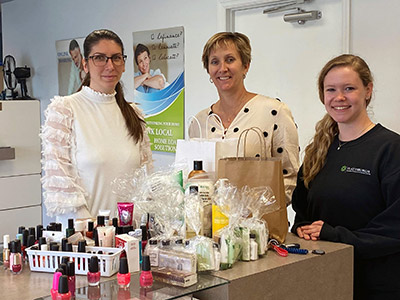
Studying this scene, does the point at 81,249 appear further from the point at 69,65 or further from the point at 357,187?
the point at 69,65

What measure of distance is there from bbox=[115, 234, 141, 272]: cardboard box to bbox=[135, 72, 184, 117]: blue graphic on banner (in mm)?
2843

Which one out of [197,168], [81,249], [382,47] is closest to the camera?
[81,249]

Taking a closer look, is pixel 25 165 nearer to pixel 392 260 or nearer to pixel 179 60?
pixel 179 60

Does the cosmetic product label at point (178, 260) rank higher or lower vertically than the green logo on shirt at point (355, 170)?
lower

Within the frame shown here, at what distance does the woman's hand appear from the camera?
5.91 feet

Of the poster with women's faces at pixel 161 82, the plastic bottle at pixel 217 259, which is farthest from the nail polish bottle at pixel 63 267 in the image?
the poster with women's faces at pixel 161 82

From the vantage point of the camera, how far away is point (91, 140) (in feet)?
7.46

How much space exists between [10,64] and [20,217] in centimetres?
185

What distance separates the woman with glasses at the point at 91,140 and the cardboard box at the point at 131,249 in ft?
2.33

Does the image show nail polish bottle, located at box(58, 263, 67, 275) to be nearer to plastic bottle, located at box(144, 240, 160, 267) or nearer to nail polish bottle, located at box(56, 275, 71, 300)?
nail polish bottle, located at box(56, 275, 71, 300)

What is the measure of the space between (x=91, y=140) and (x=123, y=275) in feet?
3.34

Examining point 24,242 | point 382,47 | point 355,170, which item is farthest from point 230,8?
point 24,242

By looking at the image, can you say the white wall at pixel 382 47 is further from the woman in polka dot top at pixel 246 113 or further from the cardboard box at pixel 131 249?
the cardboard box at pixel 131 249

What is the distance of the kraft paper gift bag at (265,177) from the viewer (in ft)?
5.44
